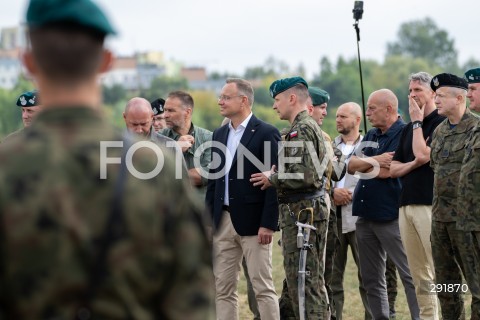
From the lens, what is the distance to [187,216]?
8.56 feet

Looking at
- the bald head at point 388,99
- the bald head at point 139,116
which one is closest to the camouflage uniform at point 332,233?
the bald head at point 388,99

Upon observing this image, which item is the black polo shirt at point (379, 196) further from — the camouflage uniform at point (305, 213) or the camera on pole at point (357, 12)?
the camera on pole at point (357, 12)

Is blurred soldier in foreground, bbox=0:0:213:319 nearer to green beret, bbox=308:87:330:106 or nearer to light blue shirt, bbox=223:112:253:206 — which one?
light blue shirt, bbox=223:112:253:206

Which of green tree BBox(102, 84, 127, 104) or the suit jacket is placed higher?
green tree BBox(102, 84, 127, 104)

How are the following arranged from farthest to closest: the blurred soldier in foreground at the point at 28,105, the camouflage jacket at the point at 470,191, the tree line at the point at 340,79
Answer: the tree line at the point at 340,79
the blurred soldier in foreground at the point at 28,105
the camouflage jacket at the point at 470,191

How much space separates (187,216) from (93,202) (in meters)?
0.28

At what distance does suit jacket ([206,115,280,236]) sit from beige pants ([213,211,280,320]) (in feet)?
0.36

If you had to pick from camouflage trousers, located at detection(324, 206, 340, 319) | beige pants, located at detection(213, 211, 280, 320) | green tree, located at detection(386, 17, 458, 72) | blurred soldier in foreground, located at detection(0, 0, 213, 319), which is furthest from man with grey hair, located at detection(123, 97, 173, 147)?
green tree, located at detection(386, 17, 458, 72)

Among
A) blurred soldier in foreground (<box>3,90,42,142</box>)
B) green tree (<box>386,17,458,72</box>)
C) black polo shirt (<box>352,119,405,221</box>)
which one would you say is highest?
green tree (<box>386,17,458,72</box>)

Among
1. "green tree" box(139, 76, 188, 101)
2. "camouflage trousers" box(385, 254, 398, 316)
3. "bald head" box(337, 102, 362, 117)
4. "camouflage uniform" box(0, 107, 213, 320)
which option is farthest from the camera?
"green tree" box(139, 76, 188, 101)

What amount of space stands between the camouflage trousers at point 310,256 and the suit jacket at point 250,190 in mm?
163

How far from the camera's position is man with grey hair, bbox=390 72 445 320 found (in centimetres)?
841

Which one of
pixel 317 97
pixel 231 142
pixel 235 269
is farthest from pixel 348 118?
pixel 235 269

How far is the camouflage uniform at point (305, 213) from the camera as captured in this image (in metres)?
7.91
